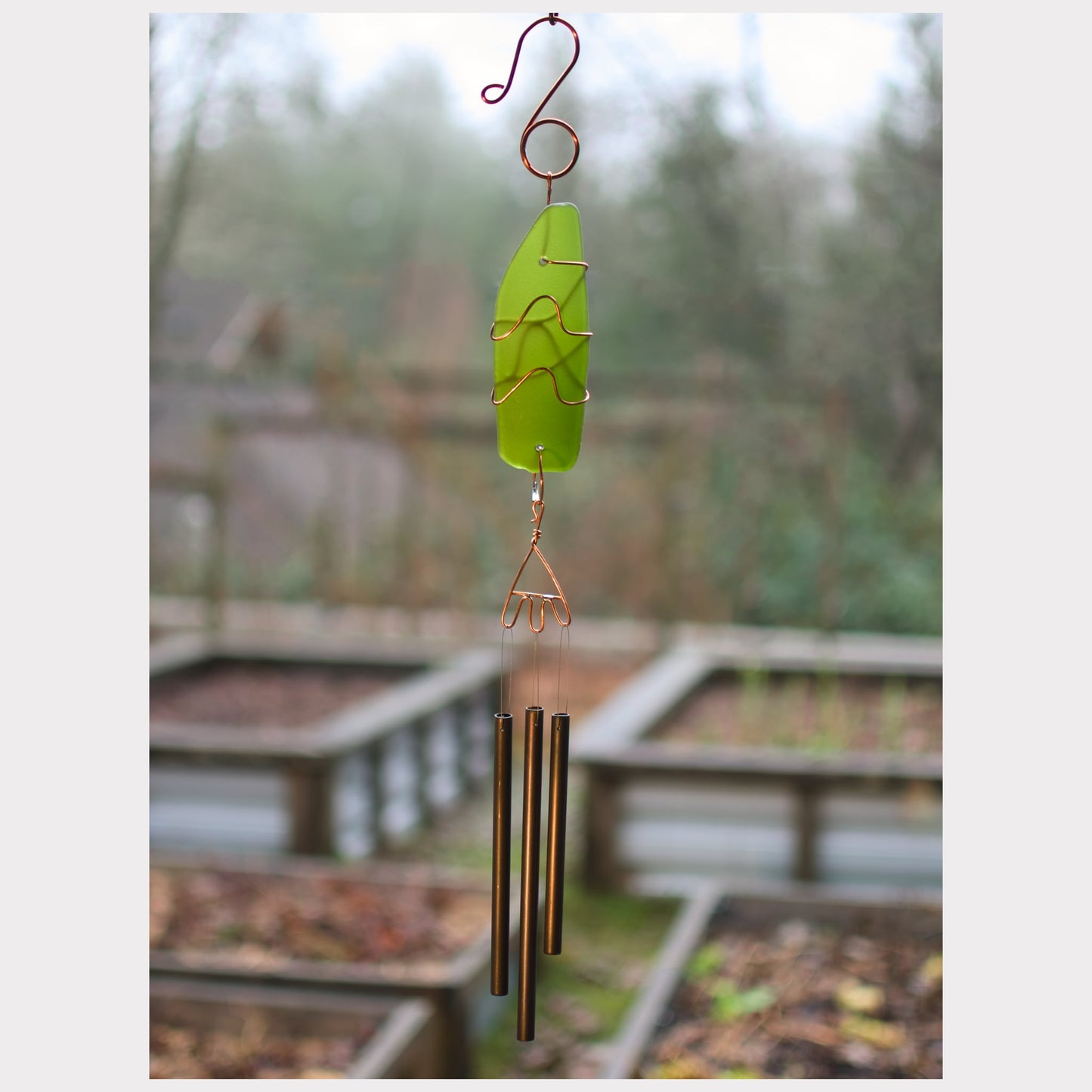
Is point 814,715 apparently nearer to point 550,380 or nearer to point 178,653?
point 178,653

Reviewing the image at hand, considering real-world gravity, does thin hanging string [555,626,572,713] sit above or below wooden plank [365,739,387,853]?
above

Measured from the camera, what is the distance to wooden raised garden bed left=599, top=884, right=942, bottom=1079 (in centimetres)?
217

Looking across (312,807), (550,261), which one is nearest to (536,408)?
(550,261)

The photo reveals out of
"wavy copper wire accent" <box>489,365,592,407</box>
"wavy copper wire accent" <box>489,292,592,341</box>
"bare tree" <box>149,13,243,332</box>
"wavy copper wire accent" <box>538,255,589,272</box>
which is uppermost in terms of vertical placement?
"bare tree" <box>149,13,243,332</box>

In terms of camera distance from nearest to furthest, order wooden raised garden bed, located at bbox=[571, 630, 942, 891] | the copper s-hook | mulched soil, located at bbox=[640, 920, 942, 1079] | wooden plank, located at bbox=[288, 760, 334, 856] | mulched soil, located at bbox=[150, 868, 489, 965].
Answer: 1. the copper s-hook
2. mulched soil, located at bbox=[640, 920, 942, 1079]
3. mulched soil, located at bbox=[150, 868, 489, 965]
4. wooden raised garden bed, located at bbox=[571, 630, 942, 891]
5. wooden plank, located at bbox=[288, 760, 334, 856]

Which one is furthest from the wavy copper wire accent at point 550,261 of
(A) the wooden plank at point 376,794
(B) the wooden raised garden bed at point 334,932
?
(A) the wooden plank at point 376,794

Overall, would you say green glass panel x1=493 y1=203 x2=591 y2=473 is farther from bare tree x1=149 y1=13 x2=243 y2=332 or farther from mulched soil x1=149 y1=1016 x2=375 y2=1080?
bare tree x1=149 y1=13 x2=243 y2=332

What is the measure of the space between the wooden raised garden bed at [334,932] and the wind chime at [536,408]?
1.40m

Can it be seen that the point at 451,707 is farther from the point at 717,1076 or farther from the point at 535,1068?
the point at 717,1076

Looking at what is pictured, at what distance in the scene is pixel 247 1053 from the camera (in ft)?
7.10

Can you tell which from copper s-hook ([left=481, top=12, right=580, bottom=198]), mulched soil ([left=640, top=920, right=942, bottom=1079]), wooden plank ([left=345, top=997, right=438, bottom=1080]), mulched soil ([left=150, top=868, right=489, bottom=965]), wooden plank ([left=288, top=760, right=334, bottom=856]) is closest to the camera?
copper s-hook ([left=481, top=12, right=580, bottom=198])

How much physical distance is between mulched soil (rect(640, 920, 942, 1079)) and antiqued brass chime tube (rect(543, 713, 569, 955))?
4.05ft

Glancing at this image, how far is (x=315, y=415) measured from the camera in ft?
19.7

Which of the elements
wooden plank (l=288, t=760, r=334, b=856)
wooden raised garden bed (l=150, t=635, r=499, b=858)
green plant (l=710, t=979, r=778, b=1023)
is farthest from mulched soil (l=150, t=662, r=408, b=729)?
green plant (l=710, t=979, r=778, b=1023)
